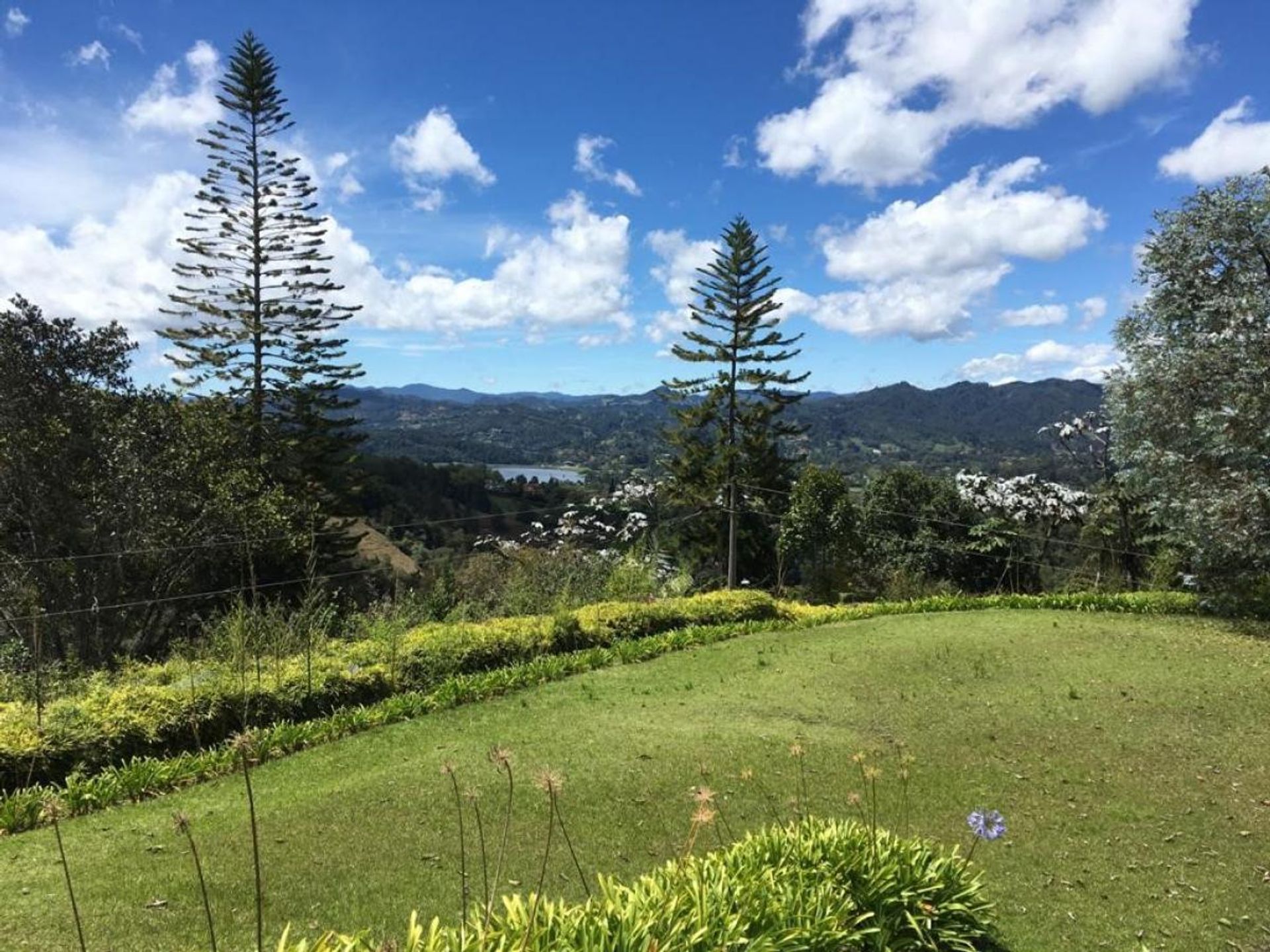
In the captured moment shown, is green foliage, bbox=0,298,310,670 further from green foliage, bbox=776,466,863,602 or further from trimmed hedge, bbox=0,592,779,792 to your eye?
green foliage, bbox=776,466,863,602

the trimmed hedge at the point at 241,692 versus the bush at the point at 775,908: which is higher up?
the bush at the point at 775,908

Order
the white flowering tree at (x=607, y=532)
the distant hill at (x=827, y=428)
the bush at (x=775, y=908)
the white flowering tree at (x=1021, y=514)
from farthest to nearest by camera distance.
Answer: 1. the distant hill at (x=827, y=428)
2. the white flowering tree at (x=1021, y=514)
3. the white flowering tree at (x=607, y=532)
4. the bush at (x=775, y=908)

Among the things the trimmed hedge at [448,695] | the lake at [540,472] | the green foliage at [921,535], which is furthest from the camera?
the lake at [540,472]

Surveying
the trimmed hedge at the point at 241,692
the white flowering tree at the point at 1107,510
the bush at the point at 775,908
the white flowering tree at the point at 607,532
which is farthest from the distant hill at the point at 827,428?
the bush at the point at 775,908

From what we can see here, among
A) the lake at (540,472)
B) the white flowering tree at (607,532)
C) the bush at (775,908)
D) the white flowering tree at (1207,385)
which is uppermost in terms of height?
the white flowering tree at (1207,385)

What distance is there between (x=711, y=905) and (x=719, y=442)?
21256 mm

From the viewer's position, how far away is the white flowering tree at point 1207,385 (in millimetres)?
9695

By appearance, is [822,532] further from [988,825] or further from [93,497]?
[988,825]

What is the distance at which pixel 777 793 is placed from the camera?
17.1ft

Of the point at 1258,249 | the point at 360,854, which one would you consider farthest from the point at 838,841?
the point at 1258,249

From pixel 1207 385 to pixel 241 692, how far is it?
12303mm

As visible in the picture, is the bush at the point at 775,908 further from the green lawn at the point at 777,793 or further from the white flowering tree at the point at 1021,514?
the white flowering tree at the point at 1021,514

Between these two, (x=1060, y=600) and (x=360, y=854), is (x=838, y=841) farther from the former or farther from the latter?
(x=1060, y=600)

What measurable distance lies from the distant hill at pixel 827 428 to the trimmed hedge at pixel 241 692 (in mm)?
47568
